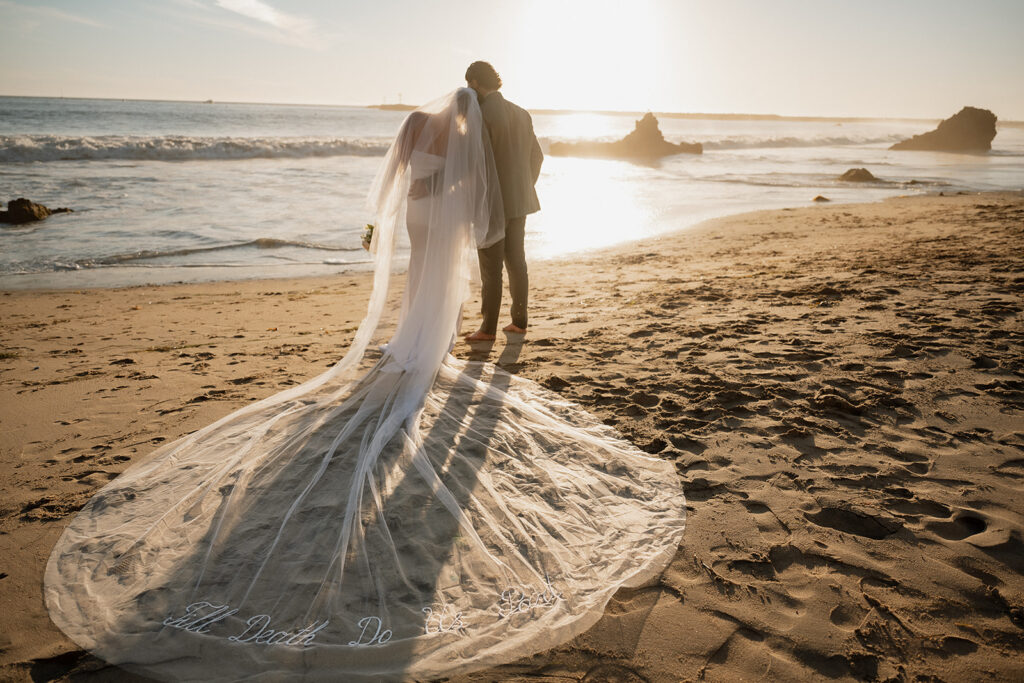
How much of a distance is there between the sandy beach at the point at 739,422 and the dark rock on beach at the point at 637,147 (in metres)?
34.5

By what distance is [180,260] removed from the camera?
9914 millimetres

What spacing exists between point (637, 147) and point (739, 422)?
40.1m

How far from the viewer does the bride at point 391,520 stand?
6.82ft

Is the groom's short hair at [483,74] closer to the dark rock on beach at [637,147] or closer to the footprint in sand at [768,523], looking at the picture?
the footprint in sand at [768,523]

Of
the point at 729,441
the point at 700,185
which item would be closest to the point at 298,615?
the point at 729,441

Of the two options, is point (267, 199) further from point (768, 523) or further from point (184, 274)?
point (768, 523)

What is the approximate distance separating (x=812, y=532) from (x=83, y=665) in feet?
9.50

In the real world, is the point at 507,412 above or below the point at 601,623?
above

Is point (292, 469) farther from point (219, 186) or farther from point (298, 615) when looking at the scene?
point (219, 186)

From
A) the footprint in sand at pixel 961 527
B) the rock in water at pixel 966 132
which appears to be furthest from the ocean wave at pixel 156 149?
the rock in water at pixel 966 132

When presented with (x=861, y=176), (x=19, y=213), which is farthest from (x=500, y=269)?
(x=861, y=176)

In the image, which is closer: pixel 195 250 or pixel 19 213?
pixel 195 250

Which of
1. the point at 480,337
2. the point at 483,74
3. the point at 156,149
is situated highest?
the point at 156,149

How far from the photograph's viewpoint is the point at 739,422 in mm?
3695
